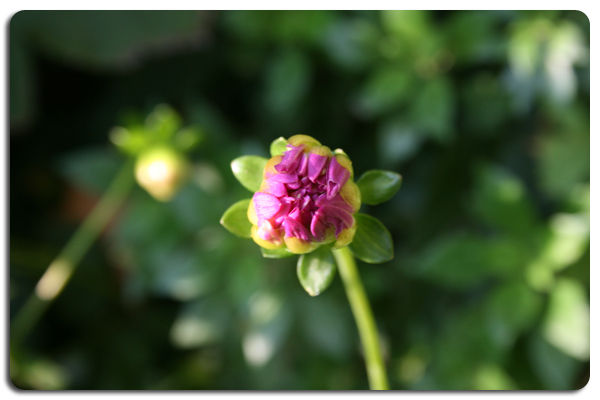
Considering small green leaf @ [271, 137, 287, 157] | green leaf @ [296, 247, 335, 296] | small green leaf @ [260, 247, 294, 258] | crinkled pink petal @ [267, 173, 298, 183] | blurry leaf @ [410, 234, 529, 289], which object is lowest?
blurry leaf @ [410, 234, 529, 289]

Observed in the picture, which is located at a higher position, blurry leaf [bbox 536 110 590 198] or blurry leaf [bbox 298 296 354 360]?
blurry leaf [bbox 536 110 590 198]

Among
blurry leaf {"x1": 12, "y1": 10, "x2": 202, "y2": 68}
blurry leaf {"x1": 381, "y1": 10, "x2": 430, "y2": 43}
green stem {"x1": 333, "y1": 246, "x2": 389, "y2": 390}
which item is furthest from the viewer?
blurry leaf {"x1": 12, "y1": 10, "x2": 202, "y2": 68}

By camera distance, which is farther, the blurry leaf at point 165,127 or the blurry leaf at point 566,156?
the blurry leaf at point 566,156

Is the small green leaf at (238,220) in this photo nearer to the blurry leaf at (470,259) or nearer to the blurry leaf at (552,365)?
the blurry leaf at (470,259)

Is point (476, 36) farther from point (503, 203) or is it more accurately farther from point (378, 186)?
point (378, 186)

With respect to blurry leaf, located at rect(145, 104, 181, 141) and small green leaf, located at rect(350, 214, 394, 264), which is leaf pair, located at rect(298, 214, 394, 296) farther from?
blurry leaf, located at rect(145, 104, 181, 141)

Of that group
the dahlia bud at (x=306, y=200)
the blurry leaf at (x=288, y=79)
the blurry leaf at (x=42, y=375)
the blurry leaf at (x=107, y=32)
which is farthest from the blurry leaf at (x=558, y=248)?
the blurry leaf at (x=42, y=375)

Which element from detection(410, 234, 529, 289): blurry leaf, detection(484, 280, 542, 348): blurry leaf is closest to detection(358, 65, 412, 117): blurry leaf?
detection(410, 234, 529, 289): blurry leaf
